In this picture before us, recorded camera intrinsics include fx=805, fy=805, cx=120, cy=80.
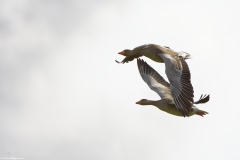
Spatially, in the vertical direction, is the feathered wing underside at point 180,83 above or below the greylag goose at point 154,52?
below

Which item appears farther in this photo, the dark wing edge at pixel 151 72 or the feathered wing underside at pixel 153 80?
the dark wing edge at pixel 151 72

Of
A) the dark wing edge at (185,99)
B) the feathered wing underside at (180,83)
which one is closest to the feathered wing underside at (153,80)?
the feathered wing underside at (180,83)

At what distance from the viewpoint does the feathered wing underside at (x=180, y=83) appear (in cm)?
2435

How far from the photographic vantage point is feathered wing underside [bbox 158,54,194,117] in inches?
959

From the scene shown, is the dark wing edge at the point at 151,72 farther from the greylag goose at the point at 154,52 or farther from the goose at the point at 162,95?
the greylag goose at the point at 154,52

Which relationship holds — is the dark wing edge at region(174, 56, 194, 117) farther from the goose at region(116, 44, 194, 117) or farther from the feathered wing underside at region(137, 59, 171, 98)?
the feathered wing underside at region(137, 59, 171, 98)

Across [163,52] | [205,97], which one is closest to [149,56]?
[163,52]

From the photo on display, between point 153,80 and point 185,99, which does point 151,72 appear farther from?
point 185,99

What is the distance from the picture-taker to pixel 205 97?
1043 inches

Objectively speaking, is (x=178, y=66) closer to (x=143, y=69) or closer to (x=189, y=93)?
(x=189, y=93)

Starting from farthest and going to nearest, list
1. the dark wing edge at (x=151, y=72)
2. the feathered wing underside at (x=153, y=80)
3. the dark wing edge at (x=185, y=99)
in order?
1. the dark wing edge at (x=151, y=72)
2. the feathered wing underside at (x=153, y=80)
3. the dark wing edge at (x=185, y=99)

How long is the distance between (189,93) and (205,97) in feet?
7.17

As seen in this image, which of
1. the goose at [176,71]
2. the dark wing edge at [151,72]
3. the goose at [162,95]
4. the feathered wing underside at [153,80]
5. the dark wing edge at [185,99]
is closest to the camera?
the dark wing edge at [185,99]

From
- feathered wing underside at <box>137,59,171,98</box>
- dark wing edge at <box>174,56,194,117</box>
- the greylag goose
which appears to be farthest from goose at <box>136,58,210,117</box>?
the greylag goose
